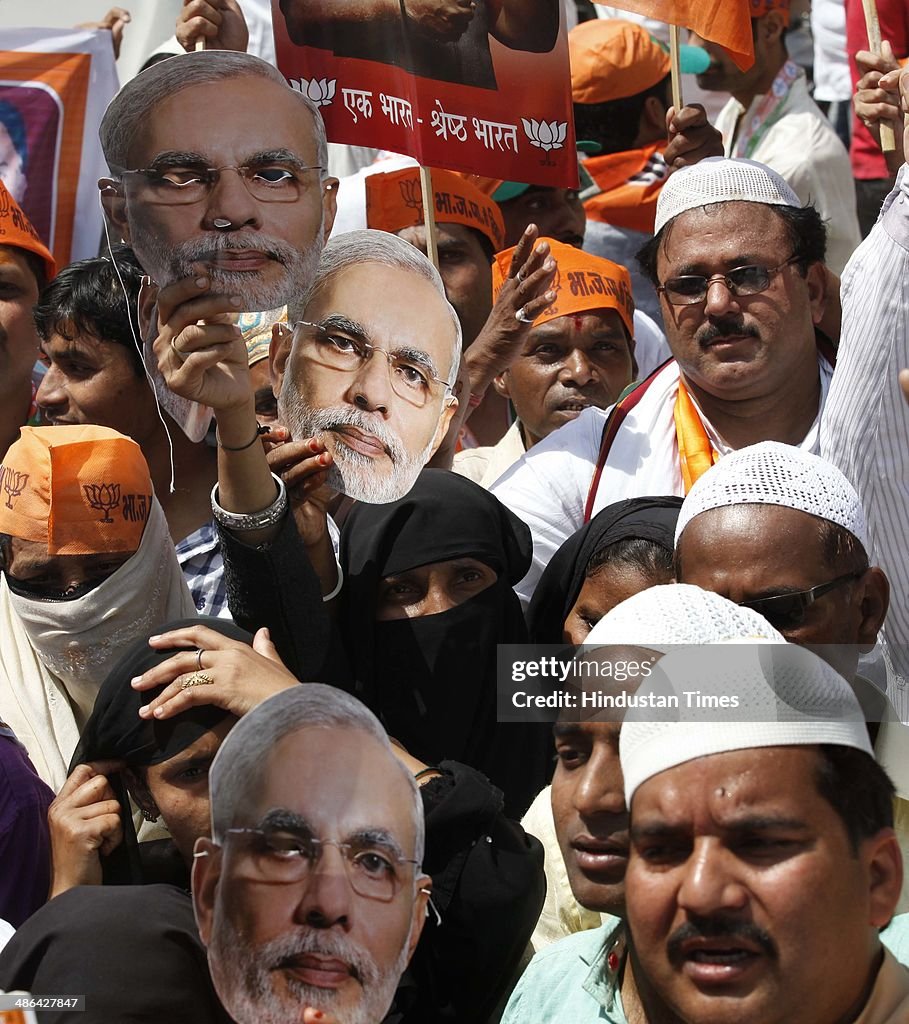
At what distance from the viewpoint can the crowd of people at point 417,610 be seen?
2021mm

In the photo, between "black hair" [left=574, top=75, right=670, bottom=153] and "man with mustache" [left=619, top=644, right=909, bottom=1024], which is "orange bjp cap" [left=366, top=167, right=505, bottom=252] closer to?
"black hair" [left=574, top=75, right=670, bottom=153]

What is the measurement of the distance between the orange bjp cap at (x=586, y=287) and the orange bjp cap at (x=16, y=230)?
114 centimetres

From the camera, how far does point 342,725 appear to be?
216cm

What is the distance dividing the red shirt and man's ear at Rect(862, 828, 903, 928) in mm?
3206

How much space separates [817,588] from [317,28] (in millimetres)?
1338

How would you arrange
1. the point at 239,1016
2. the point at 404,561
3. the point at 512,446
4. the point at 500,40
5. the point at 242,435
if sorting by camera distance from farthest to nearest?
the point at 512,446
the point at 500,40
the point at 404,561
the point at 242,435
the point at 239,1016

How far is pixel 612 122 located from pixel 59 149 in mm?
2052

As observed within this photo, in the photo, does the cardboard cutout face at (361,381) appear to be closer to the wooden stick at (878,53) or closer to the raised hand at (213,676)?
the raised hand at (213,676)

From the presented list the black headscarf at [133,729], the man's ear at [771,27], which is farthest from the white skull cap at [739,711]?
the man's ear at [771,27]

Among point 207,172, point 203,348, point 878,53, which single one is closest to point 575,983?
point 203,348

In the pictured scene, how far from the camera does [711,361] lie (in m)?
3.38

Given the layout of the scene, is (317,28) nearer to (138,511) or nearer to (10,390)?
(138,511)

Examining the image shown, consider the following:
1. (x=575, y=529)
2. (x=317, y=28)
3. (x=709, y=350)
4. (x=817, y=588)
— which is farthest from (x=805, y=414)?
(x=317, y=28)

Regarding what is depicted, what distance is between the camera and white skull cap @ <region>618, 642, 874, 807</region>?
1991mm
